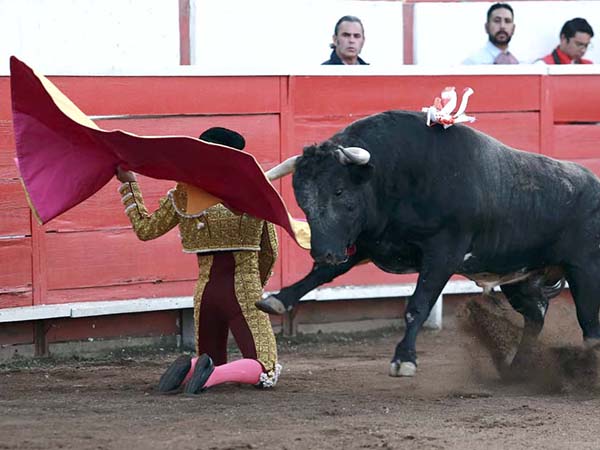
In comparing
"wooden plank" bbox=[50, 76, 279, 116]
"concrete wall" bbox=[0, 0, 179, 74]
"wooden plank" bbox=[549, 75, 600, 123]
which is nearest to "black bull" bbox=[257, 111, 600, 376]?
"wooden plank" bbox=[50, 76, 279, 116]

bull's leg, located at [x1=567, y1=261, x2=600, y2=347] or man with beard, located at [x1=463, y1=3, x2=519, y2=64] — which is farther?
man with beard, located at [x1=463, y1=3, x2=519, y2=64]

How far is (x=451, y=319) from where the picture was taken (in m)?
8.70

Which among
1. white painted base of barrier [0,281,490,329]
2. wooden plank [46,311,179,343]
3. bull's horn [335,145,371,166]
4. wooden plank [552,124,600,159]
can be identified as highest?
bull's horn [335,145,371,166]

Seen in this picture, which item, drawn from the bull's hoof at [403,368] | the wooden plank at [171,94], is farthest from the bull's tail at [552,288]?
the wooden plank at [171,94]

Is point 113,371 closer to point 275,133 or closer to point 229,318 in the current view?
point 229,318

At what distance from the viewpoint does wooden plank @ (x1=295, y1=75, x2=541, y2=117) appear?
798 centimetres

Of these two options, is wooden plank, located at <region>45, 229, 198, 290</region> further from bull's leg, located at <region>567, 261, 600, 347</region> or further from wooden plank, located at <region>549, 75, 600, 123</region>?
wooden plank, located at <region>549, 75, 600, 123</region>

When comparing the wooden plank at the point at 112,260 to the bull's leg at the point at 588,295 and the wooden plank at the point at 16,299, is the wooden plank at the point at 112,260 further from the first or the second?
the bull's leg at the point at 588,295

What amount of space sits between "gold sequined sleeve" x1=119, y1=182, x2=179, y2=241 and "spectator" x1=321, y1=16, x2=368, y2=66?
8.11 ft

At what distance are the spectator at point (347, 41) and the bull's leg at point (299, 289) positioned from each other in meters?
2.43

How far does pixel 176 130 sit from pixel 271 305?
6.69 ft

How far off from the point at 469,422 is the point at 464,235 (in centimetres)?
98

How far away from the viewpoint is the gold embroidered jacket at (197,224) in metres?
5.97

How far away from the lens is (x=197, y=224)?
5.97m
